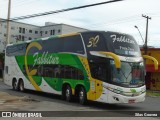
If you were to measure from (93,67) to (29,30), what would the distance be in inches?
4019

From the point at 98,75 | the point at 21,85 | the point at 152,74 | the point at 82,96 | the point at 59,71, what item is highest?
the point at 59,71

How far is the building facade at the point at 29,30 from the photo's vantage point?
110 metres

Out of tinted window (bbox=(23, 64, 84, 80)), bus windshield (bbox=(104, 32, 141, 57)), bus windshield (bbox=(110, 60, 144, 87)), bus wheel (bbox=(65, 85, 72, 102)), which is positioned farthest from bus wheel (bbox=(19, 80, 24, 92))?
bus windshield (bbox=(110, 60, 144, 87))

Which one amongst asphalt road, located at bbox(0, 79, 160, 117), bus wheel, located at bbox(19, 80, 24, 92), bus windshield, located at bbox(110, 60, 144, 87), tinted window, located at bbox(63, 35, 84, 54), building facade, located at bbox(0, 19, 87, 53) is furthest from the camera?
building facade, located at bbox(0, 19, 87, 53)

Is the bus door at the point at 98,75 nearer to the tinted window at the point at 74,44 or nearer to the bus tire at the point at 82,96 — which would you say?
the bus tire at the point at 82,96

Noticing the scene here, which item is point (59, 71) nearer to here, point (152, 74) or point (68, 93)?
point (68, 93)

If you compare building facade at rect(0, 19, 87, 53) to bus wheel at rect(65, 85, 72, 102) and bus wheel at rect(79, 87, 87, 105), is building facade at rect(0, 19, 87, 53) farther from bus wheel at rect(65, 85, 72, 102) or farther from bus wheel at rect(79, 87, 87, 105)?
bus wheel at rect(79, 87, 87, 105)

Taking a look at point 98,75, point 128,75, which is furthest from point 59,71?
point 128,75

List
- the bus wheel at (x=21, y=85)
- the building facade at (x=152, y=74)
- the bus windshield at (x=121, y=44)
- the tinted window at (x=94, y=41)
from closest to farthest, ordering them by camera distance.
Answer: the bus windshield at (x=121, y=44) < the tinted window at (x=94, y=41) < the bus wheel at (x=21, y=85) < the building facade at (x=152, y=74)

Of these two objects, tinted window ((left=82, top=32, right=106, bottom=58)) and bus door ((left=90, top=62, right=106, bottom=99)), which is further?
tinted window ((left=82, top=32, right=106, bottom=58))

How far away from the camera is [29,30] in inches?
4697

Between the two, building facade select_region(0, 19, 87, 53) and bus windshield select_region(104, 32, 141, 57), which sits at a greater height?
building facade select_region(0, 19, 87, 53)

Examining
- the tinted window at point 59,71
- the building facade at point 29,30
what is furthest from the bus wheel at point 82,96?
the building facade at point 29,30

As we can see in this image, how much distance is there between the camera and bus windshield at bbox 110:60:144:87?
18.1m
